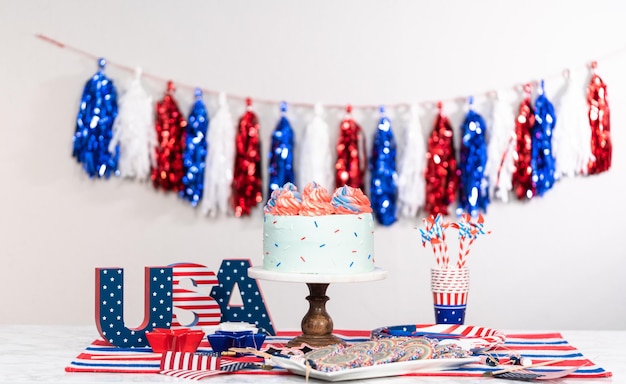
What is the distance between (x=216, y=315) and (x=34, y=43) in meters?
1.75

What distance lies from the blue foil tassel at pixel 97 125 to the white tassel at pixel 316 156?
0.70 meters

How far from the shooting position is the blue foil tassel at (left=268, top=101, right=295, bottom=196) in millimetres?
2977

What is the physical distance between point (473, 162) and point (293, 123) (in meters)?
0.69

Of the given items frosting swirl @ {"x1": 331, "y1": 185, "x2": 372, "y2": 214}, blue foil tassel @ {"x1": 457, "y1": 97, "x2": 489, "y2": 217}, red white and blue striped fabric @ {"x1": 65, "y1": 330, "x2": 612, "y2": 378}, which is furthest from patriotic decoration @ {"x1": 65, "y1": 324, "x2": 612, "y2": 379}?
blue foil tassel @ {"x1": 457, "y1": 97, "x2": 489, "y2": 217}

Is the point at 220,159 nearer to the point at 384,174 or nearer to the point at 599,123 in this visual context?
the point at 384,174

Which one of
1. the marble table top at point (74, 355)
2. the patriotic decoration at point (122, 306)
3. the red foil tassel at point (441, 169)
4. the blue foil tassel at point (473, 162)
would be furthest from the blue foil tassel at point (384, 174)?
the patriotic decoration at point (122, 306)

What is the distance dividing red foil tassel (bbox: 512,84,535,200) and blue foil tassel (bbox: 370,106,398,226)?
→ 452mm

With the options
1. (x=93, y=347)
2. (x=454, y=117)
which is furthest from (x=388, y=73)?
(x=93, y=347)

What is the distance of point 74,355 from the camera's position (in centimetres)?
153

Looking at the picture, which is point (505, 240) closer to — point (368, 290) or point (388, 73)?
point (368, 290)

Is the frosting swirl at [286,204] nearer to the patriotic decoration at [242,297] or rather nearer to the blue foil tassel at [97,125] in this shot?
the patriotic decoration at [242,297]

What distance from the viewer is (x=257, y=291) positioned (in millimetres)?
1820

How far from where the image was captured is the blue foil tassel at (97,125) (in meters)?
2.98

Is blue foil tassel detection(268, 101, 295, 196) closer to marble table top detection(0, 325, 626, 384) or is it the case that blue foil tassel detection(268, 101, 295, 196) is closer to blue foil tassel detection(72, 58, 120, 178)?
blue foil tassel detection(72, 58, 120, 178)
